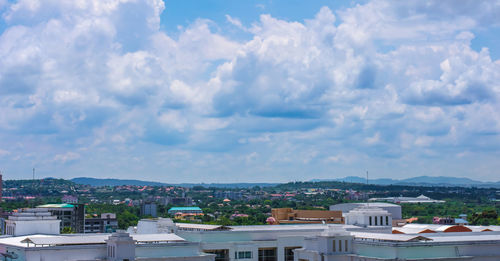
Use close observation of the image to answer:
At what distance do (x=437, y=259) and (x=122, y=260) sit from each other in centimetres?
3242

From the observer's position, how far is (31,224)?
90.5m

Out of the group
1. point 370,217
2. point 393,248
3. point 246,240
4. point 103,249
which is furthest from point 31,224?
point 370,217

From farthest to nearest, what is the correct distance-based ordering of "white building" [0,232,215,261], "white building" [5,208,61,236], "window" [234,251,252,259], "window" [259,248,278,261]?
"window" [259,248,278,261] → "white building" [5,208,61,236] → "window" [234,251,252,259] → "white building" [0,232,215,261]

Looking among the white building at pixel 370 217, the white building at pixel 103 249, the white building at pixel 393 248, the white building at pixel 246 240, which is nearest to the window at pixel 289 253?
the white building at pixel 246 240

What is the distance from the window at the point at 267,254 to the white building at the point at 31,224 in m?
27.9

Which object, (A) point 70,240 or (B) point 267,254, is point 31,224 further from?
(B) point 267,254

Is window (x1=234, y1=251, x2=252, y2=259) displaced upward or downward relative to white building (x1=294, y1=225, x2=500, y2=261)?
downward

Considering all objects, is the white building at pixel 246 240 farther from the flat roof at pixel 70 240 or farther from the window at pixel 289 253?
the flat roof at pixel 70 240

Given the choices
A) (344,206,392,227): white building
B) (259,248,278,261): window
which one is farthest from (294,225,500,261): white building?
(344,206,392,227): white building

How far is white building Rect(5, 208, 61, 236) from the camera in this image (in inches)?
3543

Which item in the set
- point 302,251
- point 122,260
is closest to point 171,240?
point 122,260

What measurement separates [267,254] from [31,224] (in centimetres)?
3132

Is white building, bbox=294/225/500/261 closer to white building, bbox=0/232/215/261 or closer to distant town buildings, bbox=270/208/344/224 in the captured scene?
white building, bbox=0/232/215/261

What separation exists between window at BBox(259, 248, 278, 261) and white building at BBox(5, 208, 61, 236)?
27918 mm
